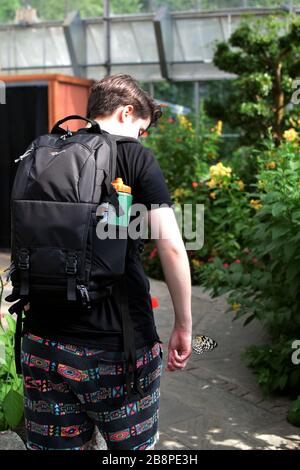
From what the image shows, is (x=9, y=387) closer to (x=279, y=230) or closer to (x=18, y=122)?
(x=279, y=230)

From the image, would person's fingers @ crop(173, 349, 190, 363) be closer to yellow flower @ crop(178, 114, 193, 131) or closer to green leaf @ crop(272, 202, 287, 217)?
green leaf @ crop(272, 202, 287, 217)

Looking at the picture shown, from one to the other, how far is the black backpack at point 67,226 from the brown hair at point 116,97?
0.54 feet

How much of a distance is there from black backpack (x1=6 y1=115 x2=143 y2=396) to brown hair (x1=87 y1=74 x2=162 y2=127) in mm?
A: 164

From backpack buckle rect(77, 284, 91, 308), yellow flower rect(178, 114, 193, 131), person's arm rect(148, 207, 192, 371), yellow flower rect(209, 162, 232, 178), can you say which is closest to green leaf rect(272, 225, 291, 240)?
person's arm rect(148, 207, 192, 371)

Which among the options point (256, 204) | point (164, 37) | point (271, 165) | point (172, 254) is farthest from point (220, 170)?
point (164, 37)

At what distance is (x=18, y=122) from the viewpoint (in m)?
8.70

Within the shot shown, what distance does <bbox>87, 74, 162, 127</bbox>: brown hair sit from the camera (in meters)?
1.85

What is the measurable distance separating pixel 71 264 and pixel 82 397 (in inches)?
14.5

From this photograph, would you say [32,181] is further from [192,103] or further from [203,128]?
[192,103]

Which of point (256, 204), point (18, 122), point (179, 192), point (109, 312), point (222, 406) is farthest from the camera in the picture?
point (18, 122)

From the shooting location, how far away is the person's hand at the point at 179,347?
5.98ft

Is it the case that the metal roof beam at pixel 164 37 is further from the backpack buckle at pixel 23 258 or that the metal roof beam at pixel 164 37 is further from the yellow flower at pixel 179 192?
the backpack buckle at pixel 23 258

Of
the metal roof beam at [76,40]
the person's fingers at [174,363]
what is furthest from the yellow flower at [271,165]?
the metal roof beam at [76,40]

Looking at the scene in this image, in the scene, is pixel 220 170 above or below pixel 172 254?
above
